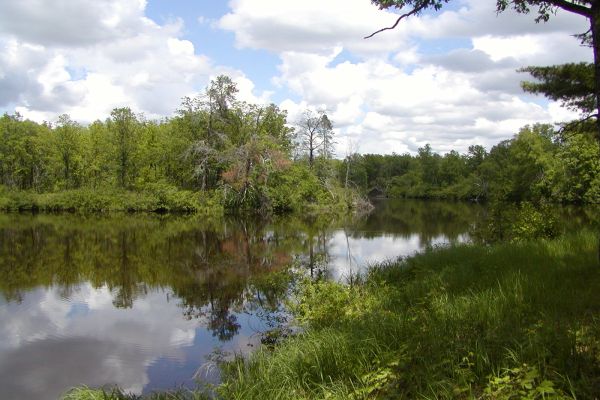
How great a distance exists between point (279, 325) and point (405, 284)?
3.16 m

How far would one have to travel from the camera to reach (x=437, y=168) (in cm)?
Answer: 11794

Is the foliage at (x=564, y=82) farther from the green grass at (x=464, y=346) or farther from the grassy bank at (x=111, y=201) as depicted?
the grassy bank at (x=111, y=201)

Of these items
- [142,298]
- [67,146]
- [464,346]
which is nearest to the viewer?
[464,346]

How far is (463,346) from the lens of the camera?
4.93 m

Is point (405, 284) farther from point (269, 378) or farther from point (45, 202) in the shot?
point (45, 202)

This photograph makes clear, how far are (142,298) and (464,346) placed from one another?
11.3 metres

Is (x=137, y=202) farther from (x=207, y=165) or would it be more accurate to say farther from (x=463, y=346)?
(x=463, y=346)

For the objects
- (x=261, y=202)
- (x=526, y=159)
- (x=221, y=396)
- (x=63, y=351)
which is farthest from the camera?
(x=526, y=159)

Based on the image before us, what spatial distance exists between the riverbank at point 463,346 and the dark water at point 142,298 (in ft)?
7.78

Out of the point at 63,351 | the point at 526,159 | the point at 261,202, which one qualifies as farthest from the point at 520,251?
the point at 526,159

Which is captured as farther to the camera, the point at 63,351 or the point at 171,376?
the point at 63,351

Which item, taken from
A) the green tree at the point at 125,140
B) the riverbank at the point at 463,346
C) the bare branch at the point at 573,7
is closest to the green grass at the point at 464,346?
the riverbank at the point at 463,346

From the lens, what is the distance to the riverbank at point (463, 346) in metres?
4.25

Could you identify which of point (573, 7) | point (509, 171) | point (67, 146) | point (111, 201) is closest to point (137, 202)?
point (111, 201)
